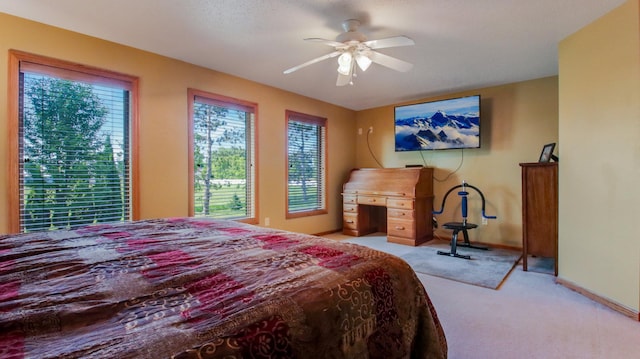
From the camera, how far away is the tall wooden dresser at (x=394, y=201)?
15.2ft

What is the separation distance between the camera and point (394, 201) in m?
4.78

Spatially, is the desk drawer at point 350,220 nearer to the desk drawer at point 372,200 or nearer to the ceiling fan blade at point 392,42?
the desk drawer at point 372,200

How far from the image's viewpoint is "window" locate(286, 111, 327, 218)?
15.9 feet

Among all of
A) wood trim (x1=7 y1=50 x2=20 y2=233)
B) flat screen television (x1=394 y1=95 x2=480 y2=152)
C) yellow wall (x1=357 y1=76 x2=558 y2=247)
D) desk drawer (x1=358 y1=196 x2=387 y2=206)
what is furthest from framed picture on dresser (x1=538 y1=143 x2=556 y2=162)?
wood trim (x1=7 y1=50 x2=20 y2=233)

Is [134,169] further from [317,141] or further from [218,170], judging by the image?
[317,141]

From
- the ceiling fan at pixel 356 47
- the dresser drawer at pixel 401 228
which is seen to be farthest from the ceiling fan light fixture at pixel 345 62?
the dresser drawer at pixel 401 228

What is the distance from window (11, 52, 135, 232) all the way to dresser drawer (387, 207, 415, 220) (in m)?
3.51

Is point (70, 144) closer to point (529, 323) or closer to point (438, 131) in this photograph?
point (529, 323)

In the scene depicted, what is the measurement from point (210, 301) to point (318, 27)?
2498 mm

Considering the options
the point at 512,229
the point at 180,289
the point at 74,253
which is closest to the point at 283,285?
the point at 180,289

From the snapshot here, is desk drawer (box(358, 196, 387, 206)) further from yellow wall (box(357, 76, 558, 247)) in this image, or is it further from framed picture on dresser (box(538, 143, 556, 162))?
framed picture on dresser (box(538, 143, 556, 162))

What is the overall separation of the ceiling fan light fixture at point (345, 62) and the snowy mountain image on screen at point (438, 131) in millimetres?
2410

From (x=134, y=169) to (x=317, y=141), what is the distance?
9.78 feet

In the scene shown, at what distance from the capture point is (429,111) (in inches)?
190
